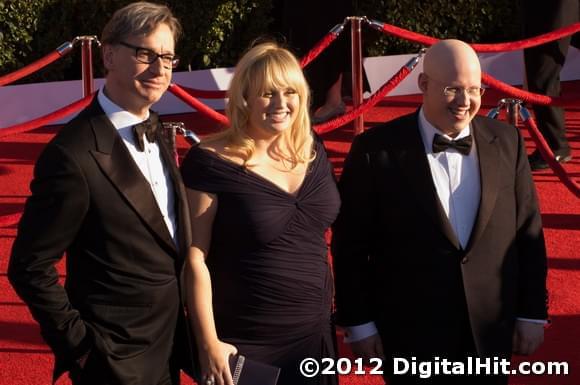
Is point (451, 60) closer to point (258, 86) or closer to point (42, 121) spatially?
point (258, 86)

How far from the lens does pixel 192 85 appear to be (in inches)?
408

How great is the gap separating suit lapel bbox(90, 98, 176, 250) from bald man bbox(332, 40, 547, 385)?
0.65 m

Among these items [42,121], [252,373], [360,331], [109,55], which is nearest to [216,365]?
[252,373]

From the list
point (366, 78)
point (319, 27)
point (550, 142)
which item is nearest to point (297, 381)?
point (550, 142)

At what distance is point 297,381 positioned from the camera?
3309mm

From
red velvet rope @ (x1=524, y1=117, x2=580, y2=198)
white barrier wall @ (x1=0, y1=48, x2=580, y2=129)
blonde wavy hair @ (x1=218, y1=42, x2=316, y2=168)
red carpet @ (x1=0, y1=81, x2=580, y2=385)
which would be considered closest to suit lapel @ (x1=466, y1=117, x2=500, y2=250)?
blonde wavy hair @ (x1=218, y1=42, x2=316, y2=168)

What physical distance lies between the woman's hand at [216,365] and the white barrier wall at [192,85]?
690 centimetres

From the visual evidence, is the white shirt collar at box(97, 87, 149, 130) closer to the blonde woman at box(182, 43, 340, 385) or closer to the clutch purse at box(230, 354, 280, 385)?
the blonde woman at box(182, 43, 340, 385)

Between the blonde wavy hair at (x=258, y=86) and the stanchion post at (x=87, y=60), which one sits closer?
the blonde wavy hair at (x=258, y=86)

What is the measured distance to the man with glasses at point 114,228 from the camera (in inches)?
116

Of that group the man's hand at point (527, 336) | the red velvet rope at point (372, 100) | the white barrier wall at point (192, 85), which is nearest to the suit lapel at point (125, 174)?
the man's hand at point (527, 336)

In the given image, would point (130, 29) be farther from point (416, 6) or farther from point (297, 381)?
point (416, 6)

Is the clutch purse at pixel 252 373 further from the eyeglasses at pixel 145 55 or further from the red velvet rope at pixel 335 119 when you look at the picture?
the red velvet rope at pixel 335 119

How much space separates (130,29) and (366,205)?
90cm
